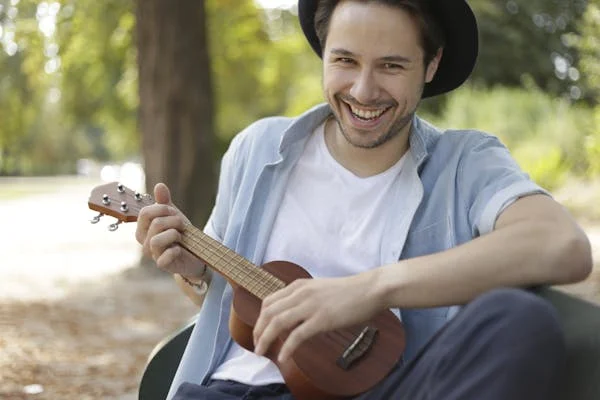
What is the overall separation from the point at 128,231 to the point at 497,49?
1486cm

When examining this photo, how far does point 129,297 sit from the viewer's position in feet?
27.4

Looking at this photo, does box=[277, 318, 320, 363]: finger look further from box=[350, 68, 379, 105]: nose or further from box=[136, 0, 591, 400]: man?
box=[350, 68, 379, 105]: nose

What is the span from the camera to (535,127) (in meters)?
18.3

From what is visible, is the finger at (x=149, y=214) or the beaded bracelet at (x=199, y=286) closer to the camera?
the finger at (x=149, y=214)

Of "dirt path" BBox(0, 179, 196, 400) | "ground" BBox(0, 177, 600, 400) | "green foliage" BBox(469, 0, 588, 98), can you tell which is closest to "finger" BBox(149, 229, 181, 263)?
"ground" BBox(0, 177, 600, 400)

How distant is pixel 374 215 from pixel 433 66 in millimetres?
410

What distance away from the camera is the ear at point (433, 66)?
2436 millimetres

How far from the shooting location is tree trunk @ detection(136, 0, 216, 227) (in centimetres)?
893

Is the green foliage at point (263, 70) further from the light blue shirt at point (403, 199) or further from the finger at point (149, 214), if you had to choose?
the finger at point (149, 214)

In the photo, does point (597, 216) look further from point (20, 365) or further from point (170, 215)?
point (170, 215)

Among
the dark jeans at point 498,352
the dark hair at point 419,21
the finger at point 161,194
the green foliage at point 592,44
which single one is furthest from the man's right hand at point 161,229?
the green foliage at point 592,44

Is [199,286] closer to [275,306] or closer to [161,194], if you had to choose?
[161,194]

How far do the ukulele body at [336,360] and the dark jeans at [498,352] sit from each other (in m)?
0.24

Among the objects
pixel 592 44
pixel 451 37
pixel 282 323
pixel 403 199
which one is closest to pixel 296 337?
pixel 282 323
